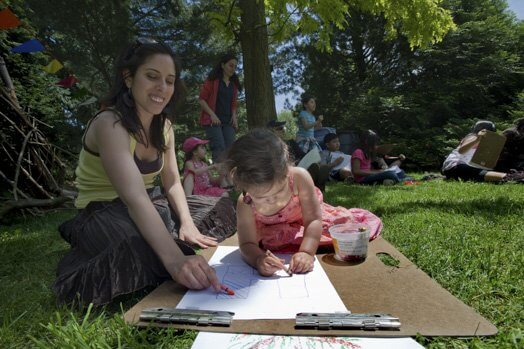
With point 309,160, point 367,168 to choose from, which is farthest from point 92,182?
point 367,168

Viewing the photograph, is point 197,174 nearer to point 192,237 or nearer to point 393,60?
point 192,237

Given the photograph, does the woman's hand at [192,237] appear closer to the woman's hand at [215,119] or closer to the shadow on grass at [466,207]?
the shadow on grass at [466,207]

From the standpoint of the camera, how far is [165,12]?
393 inches

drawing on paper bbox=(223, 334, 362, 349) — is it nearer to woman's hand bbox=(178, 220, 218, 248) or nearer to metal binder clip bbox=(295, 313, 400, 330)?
metal binder clip bbox=(295, 313, 400, 330)

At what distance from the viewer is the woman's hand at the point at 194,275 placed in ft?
4.36

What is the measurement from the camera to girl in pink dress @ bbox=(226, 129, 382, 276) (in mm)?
1562

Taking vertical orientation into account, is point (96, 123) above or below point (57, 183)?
above

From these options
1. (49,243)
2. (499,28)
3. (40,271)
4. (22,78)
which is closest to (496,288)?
(40,271)

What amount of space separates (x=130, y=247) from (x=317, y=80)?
12999 mm

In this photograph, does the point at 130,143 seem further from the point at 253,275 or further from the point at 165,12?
the point at 165,12

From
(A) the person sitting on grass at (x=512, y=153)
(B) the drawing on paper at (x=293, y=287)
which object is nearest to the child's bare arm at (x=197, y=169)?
(B) the drawing on paper at (x=293, y=287)

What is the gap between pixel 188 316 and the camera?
45.1 inches

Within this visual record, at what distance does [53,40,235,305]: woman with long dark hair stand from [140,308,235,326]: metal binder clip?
6.4 inches

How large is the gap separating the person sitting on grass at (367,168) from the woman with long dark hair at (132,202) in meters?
3.80
